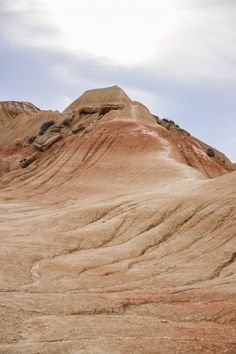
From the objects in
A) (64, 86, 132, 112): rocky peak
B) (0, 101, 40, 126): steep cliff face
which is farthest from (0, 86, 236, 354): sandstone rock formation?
(0, 101, 40, 126): steep cliff face

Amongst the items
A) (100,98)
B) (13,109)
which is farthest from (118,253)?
(13,109)

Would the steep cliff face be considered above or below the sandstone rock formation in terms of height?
above

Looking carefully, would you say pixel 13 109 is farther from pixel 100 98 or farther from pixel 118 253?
pixel 118 253

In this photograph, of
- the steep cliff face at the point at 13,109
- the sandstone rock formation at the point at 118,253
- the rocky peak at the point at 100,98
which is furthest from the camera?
the steep cliff face at the point at 13,109

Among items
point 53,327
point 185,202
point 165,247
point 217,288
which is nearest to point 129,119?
point 185,202

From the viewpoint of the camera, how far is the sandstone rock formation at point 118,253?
17062mm

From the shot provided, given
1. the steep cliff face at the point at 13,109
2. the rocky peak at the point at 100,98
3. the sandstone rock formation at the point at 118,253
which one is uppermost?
the steep cliff face at the point at 13,109

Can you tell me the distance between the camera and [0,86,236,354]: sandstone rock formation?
17.1 metres

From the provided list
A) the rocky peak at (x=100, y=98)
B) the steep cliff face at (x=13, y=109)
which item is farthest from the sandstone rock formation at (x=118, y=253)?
the steep cliff face at (x=13, y=109)

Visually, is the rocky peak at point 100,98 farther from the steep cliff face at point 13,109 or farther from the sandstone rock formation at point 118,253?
the steep cliff face at point 13,109

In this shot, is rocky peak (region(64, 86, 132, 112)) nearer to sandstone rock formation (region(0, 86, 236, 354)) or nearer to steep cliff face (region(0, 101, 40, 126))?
sandstone rock formation (region(0, 86, 236, 354))

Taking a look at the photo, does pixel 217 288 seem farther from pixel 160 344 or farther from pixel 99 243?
pixel 99 243

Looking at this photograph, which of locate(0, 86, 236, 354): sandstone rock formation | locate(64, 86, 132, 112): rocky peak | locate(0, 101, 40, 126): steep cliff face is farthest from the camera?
locate(0, 101, 40, 126): steep cliff face

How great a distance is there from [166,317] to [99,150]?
48.7m
